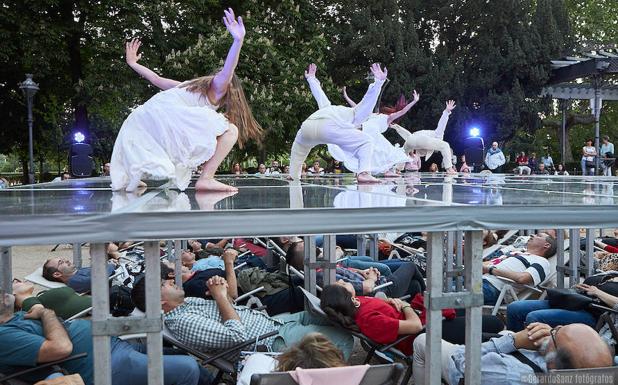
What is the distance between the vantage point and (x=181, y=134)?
425 centimetres

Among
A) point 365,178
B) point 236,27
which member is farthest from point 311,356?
point 365,178

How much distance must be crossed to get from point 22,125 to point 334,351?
20449 millimetres

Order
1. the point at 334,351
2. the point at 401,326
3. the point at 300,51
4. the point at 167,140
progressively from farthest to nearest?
the point at 300,51 < the point at 167,140 < the point at 401,326 < the point at 334,351

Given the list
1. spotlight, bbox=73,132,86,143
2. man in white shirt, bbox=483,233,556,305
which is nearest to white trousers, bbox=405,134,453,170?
man in white shirt, bbox=483,233,556,305

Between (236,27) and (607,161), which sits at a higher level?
(236,27)

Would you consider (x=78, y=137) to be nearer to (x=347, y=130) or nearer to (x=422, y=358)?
(x=347, y=130)

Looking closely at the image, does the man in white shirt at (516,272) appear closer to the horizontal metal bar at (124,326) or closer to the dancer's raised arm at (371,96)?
the dancer's raised arm at (371,96)

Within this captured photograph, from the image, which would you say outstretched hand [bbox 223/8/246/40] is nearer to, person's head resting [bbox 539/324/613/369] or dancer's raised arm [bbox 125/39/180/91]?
dancer's raised arm [bbox 125/39/180/91]

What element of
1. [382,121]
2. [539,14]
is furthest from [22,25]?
[539,14]

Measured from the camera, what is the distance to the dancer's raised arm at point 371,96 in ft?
19.5

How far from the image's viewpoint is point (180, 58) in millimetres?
17000

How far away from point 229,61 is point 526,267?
10.6 feet

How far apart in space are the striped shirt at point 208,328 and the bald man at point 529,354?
105 centimetres

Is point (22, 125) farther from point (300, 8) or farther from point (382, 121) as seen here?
point (382, 121)
